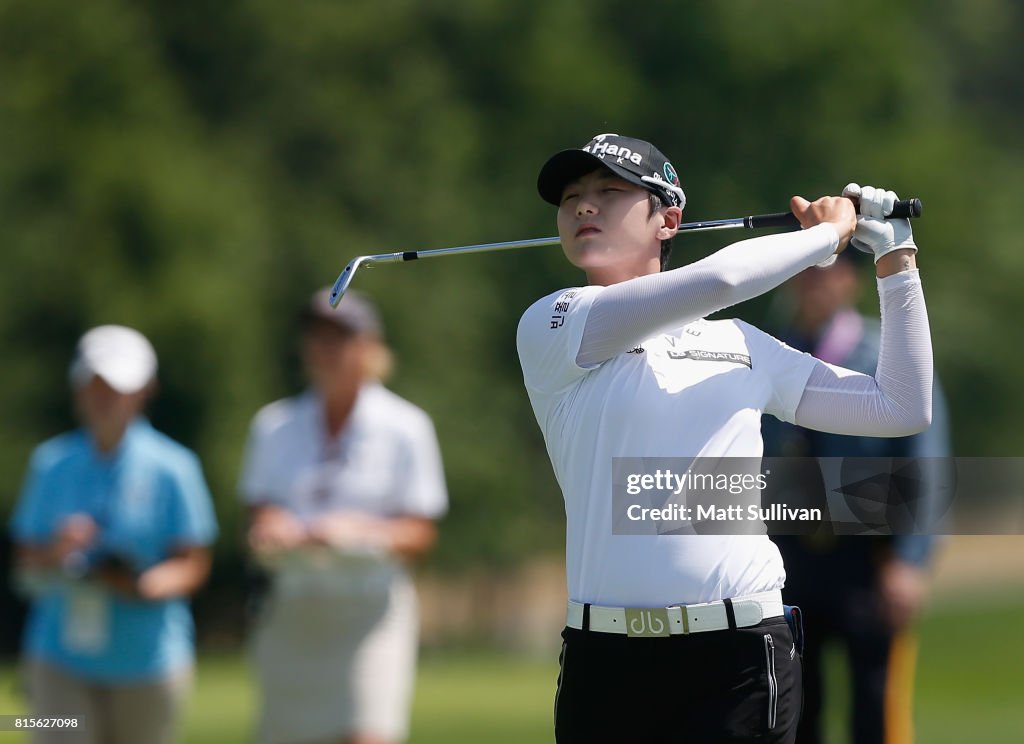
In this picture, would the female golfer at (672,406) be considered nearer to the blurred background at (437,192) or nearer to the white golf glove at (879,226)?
the white golf glove at (879,226)

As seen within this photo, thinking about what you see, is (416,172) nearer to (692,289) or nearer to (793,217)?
(793,217)

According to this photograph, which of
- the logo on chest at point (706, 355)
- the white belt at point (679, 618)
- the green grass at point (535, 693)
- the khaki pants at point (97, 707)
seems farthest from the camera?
the green grass at point (535, 693)

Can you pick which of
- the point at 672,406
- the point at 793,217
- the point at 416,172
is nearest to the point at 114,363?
the point at 793,217

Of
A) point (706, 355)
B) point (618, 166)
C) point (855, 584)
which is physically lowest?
point (855, 584)

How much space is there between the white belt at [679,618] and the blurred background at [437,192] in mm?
18635

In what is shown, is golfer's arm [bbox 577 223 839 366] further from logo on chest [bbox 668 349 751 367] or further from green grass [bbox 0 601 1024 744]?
green grass [bbox 0 601 1024 744]

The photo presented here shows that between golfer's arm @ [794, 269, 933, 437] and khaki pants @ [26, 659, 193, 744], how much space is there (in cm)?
360

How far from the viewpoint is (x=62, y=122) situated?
99.0 ft

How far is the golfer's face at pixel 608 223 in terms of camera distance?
13.1ft

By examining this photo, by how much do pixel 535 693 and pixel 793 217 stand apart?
1304 cm

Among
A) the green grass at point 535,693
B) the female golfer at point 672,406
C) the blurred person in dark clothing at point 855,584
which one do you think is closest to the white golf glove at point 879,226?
the female golfer at point 672,406

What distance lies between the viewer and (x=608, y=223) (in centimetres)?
400

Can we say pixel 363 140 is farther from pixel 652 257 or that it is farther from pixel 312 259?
pixel 652 257

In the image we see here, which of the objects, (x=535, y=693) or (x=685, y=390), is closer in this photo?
(x=685, y=390)
